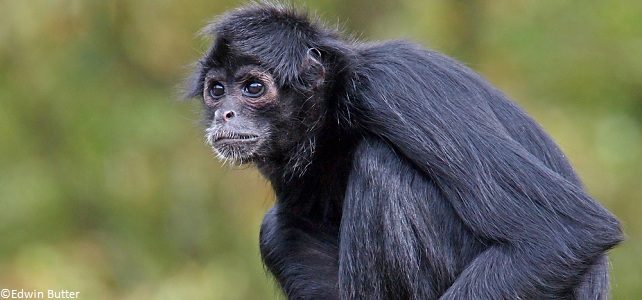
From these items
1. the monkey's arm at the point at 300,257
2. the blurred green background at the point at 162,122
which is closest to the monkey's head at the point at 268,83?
the monkey's arm at the point at 300,257

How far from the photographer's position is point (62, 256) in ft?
53.0

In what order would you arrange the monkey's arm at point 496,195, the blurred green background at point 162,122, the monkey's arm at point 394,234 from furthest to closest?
the blurred green background at point 162,122
the monkey's arm at point 394,234
the monkey's arm at point 496,195

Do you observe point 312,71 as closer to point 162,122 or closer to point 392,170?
point 392,170

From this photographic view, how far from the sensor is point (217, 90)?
8.86 meters

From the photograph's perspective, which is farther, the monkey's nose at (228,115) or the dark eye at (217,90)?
the dark eye at (217,90)

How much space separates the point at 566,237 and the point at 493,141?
0.88m

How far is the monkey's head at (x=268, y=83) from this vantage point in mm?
8547

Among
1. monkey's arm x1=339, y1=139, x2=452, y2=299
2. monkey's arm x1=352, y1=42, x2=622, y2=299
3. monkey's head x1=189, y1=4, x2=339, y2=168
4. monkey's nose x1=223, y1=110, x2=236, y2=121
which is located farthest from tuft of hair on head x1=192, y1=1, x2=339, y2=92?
monkey's arm x1=339, y1=139, x2=452, y2=299

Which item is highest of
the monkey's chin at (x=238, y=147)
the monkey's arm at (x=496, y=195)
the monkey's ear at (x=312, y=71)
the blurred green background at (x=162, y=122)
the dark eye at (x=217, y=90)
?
the blurred green background at (x=162, y=122)

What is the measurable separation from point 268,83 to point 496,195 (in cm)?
221

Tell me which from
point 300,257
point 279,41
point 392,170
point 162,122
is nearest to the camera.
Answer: point 392,170

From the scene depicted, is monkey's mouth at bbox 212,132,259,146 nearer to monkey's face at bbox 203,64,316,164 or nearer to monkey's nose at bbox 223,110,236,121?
monkey's face at bbox 203,64,316,164

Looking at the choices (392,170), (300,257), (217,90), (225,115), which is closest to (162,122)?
(217,90)

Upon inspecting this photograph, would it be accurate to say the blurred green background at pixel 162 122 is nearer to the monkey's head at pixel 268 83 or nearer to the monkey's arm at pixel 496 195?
the monkey's head at pixel 268 83
